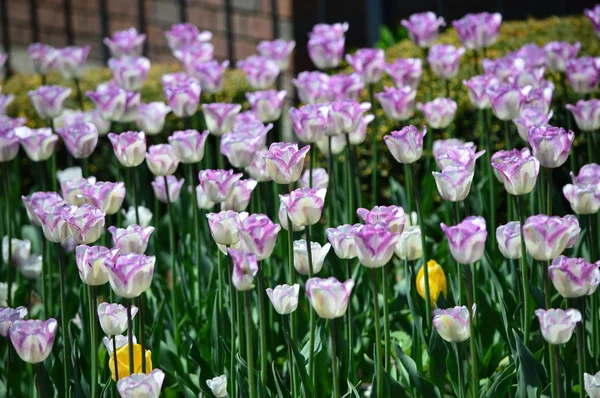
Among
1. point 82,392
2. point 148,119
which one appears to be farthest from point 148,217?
point 82,392

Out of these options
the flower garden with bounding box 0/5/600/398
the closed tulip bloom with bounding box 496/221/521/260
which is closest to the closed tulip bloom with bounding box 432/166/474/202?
the flower garden with bounding box 0/5/600/398

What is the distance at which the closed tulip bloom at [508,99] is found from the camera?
264 cm

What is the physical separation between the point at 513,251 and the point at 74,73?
2.14 metres

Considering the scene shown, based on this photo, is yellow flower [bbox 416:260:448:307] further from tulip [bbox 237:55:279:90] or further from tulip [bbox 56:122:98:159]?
tulip [bbox 237:55:279:90]

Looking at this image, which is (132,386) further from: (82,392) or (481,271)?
(481,271)

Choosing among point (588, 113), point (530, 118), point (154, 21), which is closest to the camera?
point (530, 118)

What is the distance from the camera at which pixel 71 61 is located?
3.74 meters

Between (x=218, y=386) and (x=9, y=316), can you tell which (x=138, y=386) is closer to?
(x=218, y=386)

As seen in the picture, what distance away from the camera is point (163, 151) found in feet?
8.45

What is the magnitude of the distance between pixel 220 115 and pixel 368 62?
2.09ft

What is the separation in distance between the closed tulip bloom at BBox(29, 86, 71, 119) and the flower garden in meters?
0.01

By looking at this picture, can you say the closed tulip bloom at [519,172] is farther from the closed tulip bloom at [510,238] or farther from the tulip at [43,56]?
the tulip at [43,56]

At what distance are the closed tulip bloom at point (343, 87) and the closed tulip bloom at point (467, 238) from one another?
1277 mm

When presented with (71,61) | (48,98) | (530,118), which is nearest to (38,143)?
(48,98)
